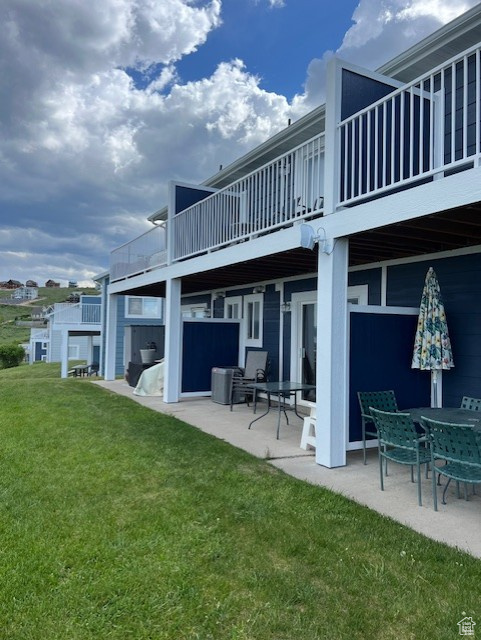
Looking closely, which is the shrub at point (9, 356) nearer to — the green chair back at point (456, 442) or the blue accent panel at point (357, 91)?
the blue accent panel at point (357, 91)

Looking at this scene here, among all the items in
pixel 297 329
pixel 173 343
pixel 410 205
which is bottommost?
pixel 173 343

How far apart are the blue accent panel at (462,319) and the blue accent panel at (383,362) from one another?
0.35 m

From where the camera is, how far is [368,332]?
17.4 feet

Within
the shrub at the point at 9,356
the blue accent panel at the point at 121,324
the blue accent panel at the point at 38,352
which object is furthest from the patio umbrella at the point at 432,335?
the blue accent panel at the point at 38,352

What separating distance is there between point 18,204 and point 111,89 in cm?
1452

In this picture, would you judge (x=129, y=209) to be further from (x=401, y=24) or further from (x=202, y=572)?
(x=202, y=572)

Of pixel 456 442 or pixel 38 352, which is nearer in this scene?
pixel 456 442

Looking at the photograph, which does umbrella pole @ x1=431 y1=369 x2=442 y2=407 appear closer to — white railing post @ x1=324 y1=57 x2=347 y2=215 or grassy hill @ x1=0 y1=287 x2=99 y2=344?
white railing post @ x1=324 y1=57 x2=347 y2=215

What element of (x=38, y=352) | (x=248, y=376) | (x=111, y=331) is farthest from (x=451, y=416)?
(x=38, y=352)

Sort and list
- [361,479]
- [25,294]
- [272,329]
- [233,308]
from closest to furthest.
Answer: [361,479]
[272,329]
[233,308]
[25,294]

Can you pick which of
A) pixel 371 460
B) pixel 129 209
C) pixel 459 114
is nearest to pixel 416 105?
pixel 459 114

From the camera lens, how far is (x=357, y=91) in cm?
526

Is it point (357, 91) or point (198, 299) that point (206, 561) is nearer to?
point (357, 91)

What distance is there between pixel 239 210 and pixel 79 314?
14.5 meters
